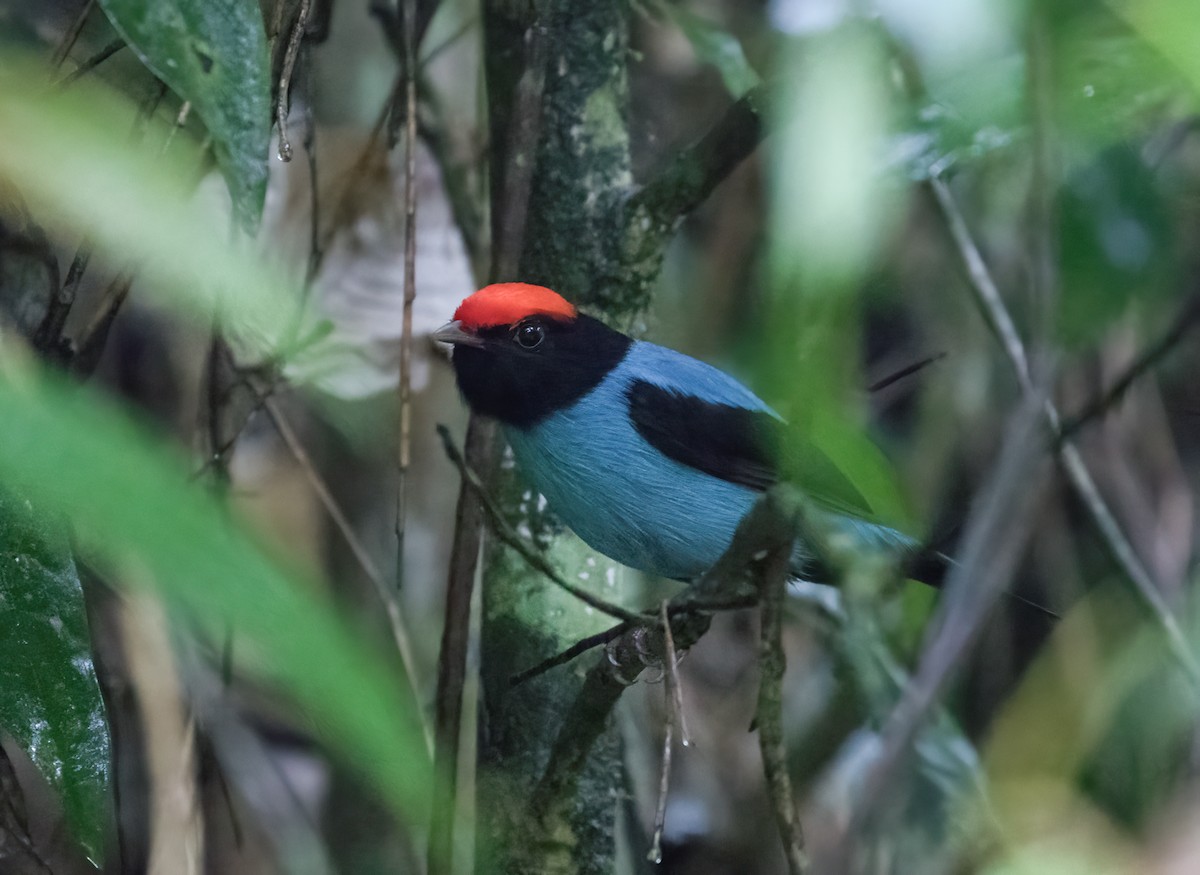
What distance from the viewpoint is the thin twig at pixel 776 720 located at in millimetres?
1101

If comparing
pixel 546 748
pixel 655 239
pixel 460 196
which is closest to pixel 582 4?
pixel 655 239

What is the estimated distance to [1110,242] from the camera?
1385mm

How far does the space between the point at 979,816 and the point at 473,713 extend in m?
1.42

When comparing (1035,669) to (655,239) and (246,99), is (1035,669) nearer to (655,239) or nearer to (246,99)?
(655,239)

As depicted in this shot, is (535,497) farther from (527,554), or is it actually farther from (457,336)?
(527,554)

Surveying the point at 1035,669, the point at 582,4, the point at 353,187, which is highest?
the point at 582,4

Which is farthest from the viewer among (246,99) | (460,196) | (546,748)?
(460,196)

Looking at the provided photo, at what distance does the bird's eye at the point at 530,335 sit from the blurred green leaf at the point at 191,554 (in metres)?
1.72

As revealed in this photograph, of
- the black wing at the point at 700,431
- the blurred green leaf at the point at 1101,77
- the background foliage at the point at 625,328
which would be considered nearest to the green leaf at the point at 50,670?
the background foliage at the point at 625,328

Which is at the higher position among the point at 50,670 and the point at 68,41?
the point at 68,41

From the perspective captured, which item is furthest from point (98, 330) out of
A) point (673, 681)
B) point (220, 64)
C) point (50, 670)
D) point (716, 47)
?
point (716, 47)

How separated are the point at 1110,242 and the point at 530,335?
51.6 inches

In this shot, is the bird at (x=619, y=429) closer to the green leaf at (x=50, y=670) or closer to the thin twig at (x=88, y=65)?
the thin twig at (x=88, y=65)

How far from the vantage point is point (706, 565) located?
248 centimetres
